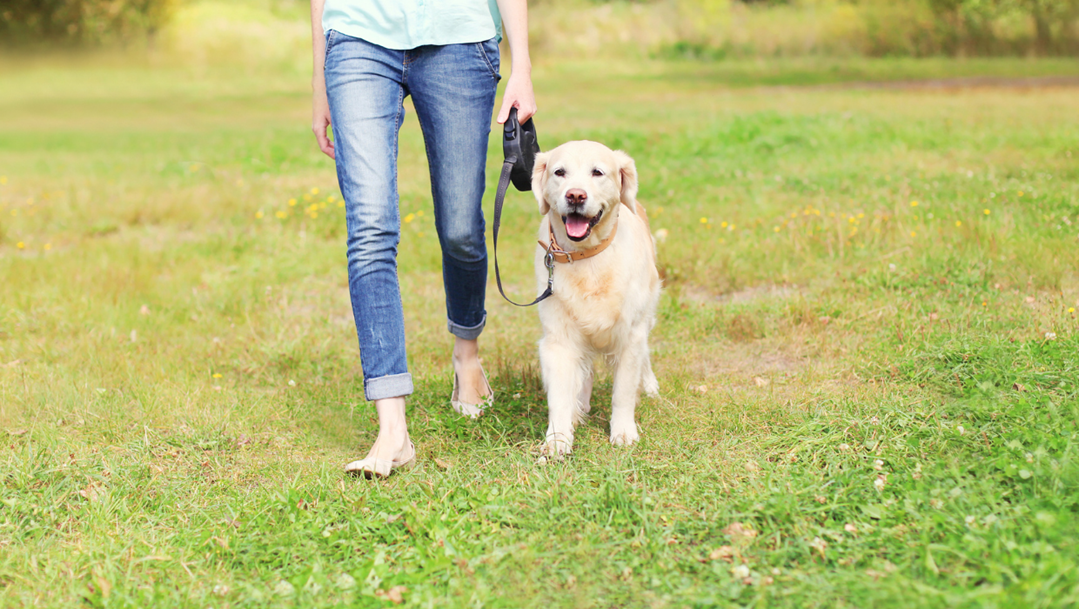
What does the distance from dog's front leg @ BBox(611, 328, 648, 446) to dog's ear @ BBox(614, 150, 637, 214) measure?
20.3 inches

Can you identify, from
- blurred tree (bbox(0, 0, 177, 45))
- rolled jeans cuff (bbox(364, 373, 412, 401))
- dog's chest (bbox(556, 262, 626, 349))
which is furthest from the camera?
blurred tree (bbox(0, 0, 177, 45))

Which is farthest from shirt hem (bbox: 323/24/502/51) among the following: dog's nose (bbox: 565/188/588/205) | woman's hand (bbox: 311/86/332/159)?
dog's nose (bbox: 565/188/588/205)

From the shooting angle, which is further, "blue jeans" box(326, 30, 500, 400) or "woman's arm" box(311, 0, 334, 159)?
"woman's arm" box(311, 0, 334, 159)

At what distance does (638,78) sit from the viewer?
20.7 m

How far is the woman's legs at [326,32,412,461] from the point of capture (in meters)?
2.83

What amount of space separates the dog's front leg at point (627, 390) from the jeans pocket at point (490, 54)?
3.57ft

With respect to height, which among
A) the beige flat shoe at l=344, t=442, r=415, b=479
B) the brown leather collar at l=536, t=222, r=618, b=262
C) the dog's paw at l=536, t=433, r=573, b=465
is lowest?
the dog's paw at l=536, t=433, r=573, b=465

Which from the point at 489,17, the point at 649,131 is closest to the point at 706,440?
the point at 489,17

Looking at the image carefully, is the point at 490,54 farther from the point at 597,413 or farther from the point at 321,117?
the point at 597,413

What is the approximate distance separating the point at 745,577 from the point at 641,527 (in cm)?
32

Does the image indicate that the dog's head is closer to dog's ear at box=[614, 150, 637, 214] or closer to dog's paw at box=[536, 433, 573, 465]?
dog's ear at box=[614, 150, 637, 214]

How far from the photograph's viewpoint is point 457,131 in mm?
3082

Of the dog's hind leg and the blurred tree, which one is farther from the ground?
the blurred tree

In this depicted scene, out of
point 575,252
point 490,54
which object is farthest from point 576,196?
point 490,54
